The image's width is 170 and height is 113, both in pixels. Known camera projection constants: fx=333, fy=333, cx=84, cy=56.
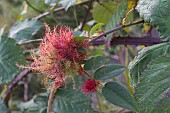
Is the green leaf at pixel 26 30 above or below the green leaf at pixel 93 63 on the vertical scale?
above

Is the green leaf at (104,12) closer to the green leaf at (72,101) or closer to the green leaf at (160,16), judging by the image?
the green leaf at (72,101)

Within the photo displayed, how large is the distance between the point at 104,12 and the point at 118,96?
1.35ft

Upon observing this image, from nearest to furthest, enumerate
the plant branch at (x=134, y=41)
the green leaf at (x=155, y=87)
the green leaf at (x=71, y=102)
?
the green leaf at (x=155, y=87) < the plant branch at (x=134, y=41) < the green leaf at (x=71, y=102)

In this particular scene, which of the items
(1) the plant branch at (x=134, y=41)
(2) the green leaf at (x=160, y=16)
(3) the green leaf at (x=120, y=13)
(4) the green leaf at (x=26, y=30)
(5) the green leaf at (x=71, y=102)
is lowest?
(5) the green leaf at (x=71, y=102)

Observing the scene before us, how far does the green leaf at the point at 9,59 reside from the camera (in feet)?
2.39

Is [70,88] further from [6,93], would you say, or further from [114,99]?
[114,99]

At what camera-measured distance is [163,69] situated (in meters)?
0.45

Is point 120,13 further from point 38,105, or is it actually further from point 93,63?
point 38,105

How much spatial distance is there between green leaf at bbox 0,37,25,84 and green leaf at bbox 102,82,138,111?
28cm

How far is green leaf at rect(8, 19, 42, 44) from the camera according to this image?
0.87 metres

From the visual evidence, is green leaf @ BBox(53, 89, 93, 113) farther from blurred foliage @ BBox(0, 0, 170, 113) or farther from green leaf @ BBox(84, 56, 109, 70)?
green leaf @ BBox(84, 56, 109, 70)

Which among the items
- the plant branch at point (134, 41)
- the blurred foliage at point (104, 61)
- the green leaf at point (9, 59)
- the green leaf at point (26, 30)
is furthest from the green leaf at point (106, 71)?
the green leaf at point (26, 30)

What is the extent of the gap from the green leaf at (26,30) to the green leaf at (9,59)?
0.08m

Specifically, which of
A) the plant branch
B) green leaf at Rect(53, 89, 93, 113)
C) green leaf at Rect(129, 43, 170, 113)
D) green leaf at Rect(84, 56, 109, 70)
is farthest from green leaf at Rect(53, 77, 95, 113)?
green leaf at Rect(129, 43, 170, 113)
